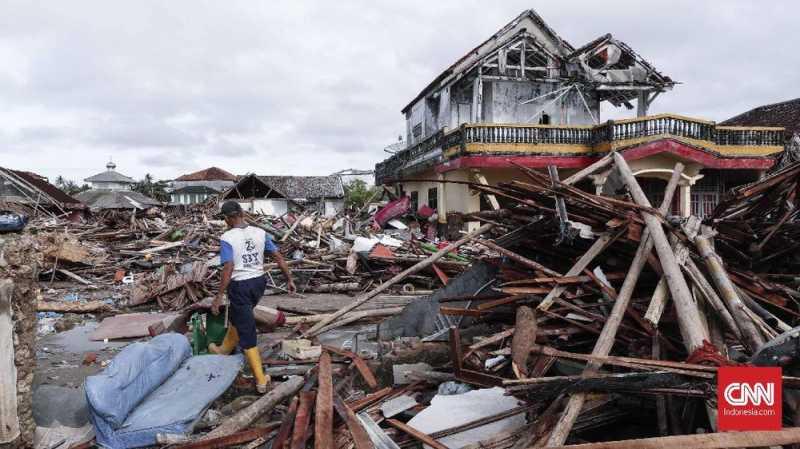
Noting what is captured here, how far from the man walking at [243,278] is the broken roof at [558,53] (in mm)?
13337

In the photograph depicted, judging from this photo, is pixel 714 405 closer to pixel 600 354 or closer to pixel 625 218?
pixel 600 354

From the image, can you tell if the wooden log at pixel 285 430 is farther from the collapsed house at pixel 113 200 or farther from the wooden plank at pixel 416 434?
the collapsed house at pixel 113 200

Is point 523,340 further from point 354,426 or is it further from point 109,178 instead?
point 109,178

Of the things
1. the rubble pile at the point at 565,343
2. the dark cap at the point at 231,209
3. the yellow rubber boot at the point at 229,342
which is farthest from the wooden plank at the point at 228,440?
the dark cap at the point at 231,209

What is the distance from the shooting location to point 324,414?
10.7ft

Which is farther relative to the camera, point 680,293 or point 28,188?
point 28,188

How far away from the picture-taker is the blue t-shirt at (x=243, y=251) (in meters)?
4.62

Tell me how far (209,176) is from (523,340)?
230 ft

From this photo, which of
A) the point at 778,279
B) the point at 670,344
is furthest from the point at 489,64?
the point at 670,344

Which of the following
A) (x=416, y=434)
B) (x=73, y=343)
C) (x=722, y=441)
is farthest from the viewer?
(x=73, y=343)

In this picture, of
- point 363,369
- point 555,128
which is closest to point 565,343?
point 363,369

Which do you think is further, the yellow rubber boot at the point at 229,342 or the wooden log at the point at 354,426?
the yellow rubber boot at the point at 229,342

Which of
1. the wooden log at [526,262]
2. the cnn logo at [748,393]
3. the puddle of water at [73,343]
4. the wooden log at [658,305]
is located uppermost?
the wooden log at [526,262]

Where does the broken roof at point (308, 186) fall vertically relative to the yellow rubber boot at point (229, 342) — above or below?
above
